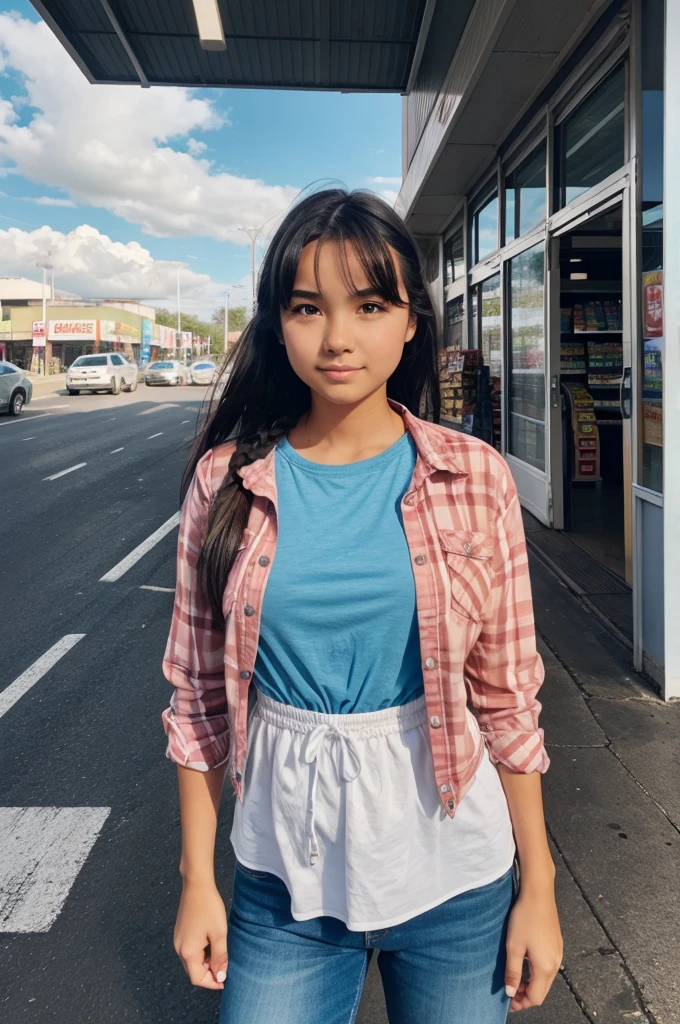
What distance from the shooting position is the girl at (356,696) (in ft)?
4.24

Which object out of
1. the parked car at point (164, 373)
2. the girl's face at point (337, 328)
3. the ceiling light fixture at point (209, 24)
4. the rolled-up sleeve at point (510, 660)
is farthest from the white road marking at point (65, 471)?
the parked car at point (164, 373)

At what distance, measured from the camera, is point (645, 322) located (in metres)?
4.28

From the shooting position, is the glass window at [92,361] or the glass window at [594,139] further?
the glass window at [92,361]

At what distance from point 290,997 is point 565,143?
725 cm

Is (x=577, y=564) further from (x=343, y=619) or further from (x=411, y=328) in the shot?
(x=343, y=619)

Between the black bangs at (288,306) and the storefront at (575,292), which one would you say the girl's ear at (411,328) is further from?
the storefront at (575,292)

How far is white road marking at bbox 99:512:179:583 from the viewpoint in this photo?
692cm

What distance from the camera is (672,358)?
3975mm

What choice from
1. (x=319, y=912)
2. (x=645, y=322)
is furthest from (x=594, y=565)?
(x=319, y=912)

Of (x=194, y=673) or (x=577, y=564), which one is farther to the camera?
(x=577, y=564)

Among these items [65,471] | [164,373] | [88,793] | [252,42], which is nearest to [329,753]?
[88,793]

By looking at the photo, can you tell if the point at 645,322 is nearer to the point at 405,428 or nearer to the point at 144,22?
the point at 405,428

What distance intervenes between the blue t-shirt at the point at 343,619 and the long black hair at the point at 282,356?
0.12 metres

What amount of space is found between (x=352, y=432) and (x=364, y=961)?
87 cm
